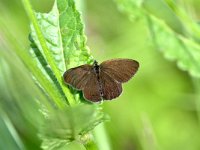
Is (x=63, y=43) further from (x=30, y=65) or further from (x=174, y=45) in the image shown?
(x=174, y=45)

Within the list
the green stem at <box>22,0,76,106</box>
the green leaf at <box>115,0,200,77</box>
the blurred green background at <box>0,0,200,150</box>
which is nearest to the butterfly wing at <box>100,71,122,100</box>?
the green stem at <box>22,0,76,106</box>

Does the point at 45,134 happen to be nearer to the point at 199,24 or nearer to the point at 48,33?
the point at 48,33

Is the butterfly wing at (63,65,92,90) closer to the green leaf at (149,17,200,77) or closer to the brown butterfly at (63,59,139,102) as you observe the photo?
the brown butterfly at (63,59,139,102)

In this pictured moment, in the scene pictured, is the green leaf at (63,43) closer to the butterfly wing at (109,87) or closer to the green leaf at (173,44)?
the butterfly wing at (109,87)

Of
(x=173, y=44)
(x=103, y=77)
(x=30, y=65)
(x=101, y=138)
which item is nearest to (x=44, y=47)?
(x=30, y=65)

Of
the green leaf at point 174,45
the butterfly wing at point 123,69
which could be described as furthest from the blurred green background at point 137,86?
the butterfly wing at point 123,69

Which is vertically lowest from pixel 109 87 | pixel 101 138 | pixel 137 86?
pixel 101 138
